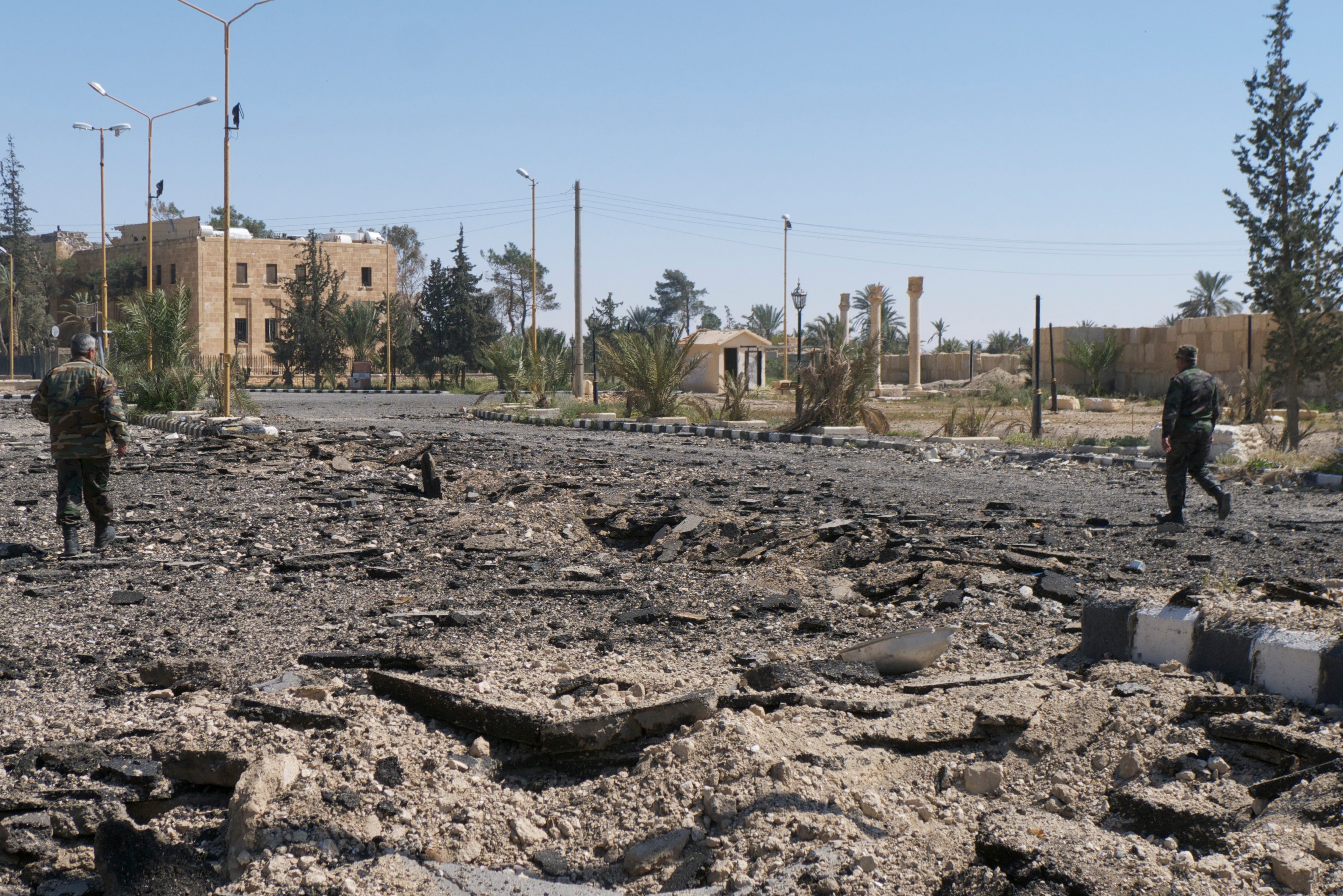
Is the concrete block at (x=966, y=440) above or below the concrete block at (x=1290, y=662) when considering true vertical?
above

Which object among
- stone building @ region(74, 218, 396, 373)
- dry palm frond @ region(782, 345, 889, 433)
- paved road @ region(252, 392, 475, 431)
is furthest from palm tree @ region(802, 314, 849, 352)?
stone building @ region(74, 218, 396, 373)

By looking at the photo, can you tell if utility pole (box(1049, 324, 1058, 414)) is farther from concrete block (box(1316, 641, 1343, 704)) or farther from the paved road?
concrete block (box(1316, 641, 1343, 704))

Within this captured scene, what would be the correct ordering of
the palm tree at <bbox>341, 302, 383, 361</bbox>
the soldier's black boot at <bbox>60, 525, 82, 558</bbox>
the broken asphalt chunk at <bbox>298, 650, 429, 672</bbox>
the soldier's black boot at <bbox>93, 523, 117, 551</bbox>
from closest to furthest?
1. the broken asphalt chunk at <bbox>298, 650, 429, 672</bbox>
2. the soldier's black boot at <bbox>60, 525, 82, 558</bbox>
3. the soldier's black boot at <bbox>93, 523, 117, 551</bbox>
4. the palm tree at <bbox>341, 302, 383, 361</bbox>

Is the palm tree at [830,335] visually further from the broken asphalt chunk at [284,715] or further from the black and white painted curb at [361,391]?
the black and white painted curb at [361,391]

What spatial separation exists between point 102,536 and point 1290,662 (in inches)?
303

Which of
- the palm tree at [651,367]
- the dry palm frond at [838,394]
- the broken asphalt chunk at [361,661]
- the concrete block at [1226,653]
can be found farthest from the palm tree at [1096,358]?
the broken asphalt chunk at [361,661]

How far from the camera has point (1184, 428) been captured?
29.8ft

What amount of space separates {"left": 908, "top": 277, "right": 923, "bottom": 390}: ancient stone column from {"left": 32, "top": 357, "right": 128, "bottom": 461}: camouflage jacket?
33.7 metres

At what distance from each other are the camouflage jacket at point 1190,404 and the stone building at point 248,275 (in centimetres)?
5357

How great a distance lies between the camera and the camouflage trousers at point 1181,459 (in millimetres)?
9031

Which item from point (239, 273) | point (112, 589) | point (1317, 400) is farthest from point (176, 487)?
point (239, 273)

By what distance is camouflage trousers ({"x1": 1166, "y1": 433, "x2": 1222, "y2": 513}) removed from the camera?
903 cm

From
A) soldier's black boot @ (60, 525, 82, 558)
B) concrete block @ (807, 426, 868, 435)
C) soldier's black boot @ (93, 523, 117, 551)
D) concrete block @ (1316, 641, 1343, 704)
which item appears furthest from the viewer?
concrete block @ (807, 426, 868, 435)

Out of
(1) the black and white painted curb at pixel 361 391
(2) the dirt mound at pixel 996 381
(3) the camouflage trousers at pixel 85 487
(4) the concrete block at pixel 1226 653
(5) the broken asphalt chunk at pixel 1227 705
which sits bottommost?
(5) the broken asphalt chunk at pixel 1227 705
